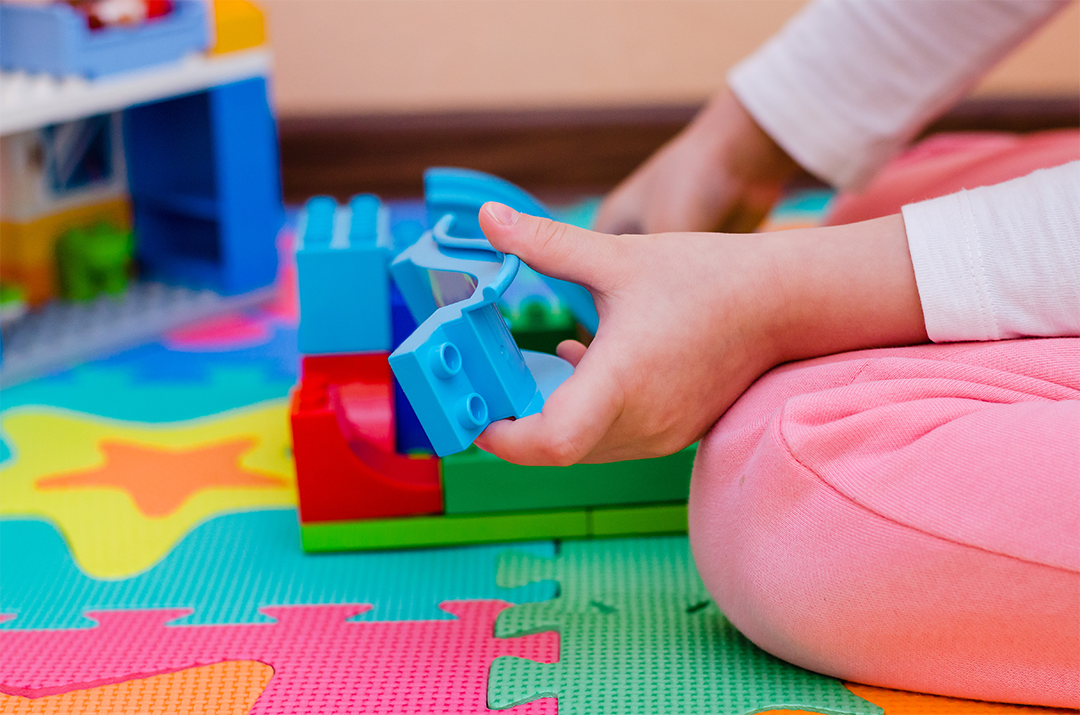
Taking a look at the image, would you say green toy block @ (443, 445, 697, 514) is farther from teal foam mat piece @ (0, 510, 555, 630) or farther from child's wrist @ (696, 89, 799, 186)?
Result: child's wrist @ (696, 89, 799, 186)

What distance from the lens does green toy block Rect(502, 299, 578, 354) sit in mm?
707

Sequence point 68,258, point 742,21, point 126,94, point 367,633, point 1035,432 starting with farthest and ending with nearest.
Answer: point 742,21 < point 68,258 < point 126,94 < point 367,633 < point 1035,432

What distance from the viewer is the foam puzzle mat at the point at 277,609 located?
472 mm

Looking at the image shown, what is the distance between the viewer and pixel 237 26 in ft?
3.18

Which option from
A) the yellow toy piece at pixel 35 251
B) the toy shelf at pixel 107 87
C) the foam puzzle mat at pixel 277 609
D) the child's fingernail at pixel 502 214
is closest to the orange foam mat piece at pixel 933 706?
the foam puzzle mat at pixel 277 609

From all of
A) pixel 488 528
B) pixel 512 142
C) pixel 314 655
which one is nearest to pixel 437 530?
pixel 488 528

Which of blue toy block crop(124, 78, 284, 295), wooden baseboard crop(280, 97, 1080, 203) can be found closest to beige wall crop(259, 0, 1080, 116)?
wooden baseboard crop(280, 97, 1080, 203)

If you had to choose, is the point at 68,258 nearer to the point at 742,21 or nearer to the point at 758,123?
the point at 758,123

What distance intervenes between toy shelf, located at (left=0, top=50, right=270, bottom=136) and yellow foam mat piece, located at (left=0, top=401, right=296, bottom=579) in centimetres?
23

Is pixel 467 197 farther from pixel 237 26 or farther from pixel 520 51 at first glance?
pixel 520 51

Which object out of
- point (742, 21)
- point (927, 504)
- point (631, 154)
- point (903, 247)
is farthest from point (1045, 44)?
point (927, 504)

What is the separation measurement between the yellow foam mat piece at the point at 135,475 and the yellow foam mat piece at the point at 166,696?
128 mm

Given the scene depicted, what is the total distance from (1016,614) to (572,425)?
189 millimetres

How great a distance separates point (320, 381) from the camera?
64 centimetres
